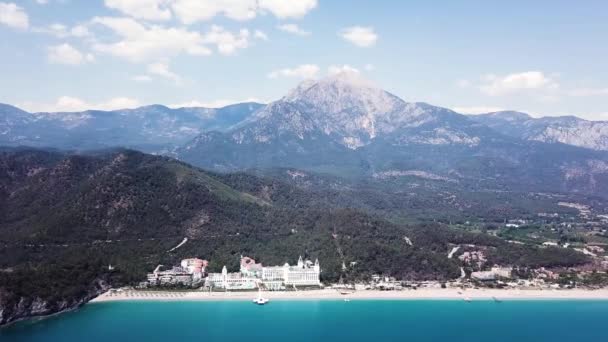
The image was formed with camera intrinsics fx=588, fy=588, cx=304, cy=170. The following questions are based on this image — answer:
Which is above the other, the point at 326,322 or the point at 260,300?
the point at 260,300

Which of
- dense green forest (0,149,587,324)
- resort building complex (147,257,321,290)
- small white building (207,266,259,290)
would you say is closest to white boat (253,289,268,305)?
resort building complex (147,257,321,290)

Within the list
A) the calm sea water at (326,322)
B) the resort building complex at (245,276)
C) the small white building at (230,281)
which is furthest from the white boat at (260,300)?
the small white building at (230,281)

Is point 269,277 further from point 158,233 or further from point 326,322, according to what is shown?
point 158,233

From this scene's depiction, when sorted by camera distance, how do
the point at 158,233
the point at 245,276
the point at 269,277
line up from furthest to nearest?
the point at 158,233 < the point at 269,277 < the point at 245,276

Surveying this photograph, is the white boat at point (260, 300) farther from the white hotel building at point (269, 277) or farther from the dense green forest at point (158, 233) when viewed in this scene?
the dense green forest at point (158, 233)

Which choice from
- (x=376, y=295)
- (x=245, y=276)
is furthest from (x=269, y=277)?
(x=376, y=295)
